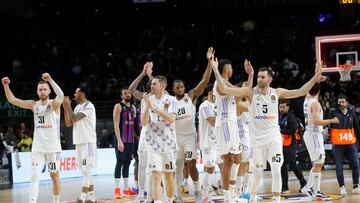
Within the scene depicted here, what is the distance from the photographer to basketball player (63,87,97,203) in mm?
12312

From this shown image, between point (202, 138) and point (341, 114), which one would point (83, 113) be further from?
point (341, 114)

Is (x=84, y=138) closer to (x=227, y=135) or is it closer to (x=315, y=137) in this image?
(x=227, y=135)

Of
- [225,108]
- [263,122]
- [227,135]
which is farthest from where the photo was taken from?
[225,108]

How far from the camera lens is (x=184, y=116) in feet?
39.5

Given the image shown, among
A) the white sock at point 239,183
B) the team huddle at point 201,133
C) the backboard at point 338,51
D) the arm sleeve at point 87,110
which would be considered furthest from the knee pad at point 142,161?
the backboard at point 338,51

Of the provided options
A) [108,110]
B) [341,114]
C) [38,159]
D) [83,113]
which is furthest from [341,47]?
[38,159]

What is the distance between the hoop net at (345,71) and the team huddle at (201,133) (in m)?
7.11

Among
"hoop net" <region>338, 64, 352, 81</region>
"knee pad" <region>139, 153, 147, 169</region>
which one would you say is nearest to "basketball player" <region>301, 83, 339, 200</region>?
"knee pad" <region>139, 153, 147, 169</region>

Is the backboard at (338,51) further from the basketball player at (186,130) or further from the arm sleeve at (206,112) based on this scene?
the basketball player at (186,130)

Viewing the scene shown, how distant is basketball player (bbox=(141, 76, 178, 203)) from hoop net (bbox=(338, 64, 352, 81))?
10.9 metres

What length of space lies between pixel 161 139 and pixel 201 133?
249 centimetres

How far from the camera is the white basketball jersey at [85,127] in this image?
1242 cm

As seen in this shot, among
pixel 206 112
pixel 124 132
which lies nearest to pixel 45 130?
pixel 124 132

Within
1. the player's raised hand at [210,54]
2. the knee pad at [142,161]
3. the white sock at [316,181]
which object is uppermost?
the player's raised hand at [210,54]
